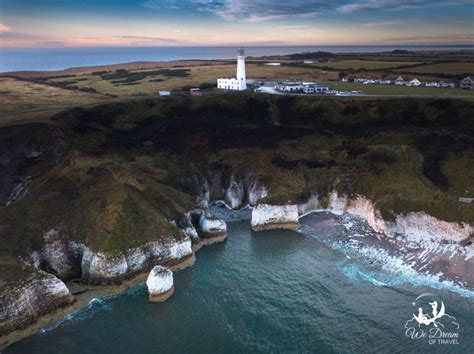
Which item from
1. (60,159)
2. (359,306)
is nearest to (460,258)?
(359,306)

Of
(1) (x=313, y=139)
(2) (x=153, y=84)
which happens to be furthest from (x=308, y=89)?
(2) (x=153, y=84)

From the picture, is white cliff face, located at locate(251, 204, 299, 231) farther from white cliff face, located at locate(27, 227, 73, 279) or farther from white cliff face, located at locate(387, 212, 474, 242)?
white cliff face, located at locate(27, 227, 73, 279)

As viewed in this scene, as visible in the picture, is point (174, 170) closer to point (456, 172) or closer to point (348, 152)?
point (348, 152)

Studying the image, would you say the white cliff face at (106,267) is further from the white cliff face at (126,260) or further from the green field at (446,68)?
the green field at (446,68)

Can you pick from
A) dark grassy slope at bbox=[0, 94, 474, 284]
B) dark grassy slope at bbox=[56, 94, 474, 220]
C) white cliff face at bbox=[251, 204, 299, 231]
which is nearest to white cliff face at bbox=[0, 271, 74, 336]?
dark grassy slope at bbox=[0, 94, 474, 284]

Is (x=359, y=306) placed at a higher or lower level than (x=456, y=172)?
lower

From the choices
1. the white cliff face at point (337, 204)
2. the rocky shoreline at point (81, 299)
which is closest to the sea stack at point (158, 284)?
the rocky shoreline at point (81, 299)
